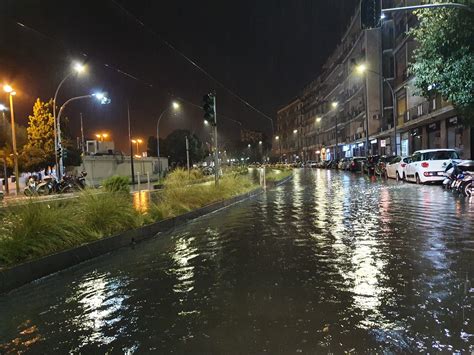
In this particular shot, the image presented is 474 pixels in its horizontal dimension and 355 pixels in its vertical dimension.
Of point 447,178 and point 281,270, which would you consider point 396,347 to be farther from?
point 447,178

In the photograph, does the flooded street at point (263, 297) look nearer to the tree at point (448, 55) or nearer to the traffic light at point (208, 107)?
the tree at point (448, 55)

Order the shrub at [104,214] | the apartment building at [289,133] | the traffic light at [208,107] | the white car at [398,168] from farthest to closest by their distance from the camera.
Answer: the apartment building at [289,133]
the white car at [398,168]
the traffic light at [208,107]
the shrub at [104,214]

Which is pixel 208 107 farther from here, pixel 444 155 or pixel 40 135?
pixel 40 135

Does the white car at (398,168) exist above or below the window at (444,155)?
below

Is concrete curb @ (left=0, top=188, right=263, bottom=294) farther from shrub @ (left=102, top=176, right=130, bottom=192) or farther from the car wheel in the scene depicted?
the car wheel

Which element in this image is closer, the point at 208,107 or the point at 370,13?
the point at 370,13

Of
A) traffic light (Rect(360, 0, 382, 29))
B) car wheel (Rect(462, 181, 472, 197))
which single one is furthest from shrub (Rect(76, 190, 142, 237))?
car wheel (Rect(462, 181, 472, 197))

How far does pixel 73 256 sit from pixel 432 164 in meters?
20.4

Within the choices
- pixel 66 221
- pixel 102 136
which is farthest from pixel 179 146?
pixel 66 221

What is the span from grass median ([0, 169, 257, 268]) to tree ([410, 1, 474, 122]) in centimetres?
1040

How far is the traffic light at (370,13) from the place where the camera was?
12.3 metres

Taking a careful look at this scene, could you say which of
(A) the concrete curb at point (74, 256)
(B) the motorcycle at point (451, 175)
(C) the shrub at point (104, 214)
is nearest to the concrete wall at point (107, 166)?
(B) the motorcycle at point (451, 175)

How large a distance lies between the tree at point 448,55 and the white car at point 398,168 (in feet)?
32.8

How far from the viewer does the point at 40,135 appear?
139ft
